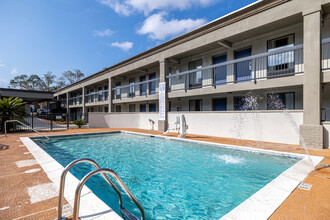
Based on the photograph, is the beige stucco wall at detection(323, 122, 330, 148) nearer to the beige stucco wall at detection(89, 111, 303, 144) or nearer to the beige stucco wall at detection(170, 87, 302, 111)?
the beige stucco wall at detection(89, 111, 303, 144)

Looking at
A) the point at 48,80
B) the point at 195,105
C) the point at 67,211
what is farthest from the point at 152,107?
the point at 48,80

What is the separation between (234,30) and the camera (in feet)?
33.9

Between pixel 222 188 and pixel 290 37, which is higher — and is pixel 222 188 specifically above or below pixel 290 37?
below

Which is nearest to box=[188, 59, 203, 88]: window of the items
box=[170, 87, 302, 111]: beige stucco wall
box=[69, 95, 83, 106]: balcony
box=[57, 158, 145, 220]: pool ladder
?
box=[170, 87, 302, 111]: beige stucco wall

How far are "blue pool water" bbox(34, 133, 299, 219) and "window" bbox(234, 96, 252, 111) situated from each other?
219 inches

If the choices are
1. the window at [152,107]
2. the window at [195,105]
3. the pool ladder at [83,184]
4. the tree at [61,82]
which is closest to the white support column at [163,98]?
the window at [195,105]

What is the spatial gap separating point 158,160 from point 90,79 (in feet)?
76.6

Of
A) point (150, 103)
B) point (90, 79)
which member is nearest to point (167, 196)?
point (150, 103)

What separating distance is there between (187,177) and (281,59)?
992 cm

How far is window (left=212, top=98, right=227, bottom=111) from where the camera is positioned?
44.0ft

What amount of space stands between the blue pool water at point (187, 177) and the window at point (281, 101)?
5.87 meters

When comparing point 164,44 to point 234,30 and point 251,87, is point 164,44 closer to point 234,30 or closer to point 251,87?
point 234,30

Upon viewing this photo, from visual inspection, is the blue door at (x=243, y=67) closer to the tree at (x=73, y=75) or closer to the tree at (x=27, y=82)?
the tree at (x=73, y=75)

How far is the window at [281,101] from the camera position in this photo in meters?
10.5
